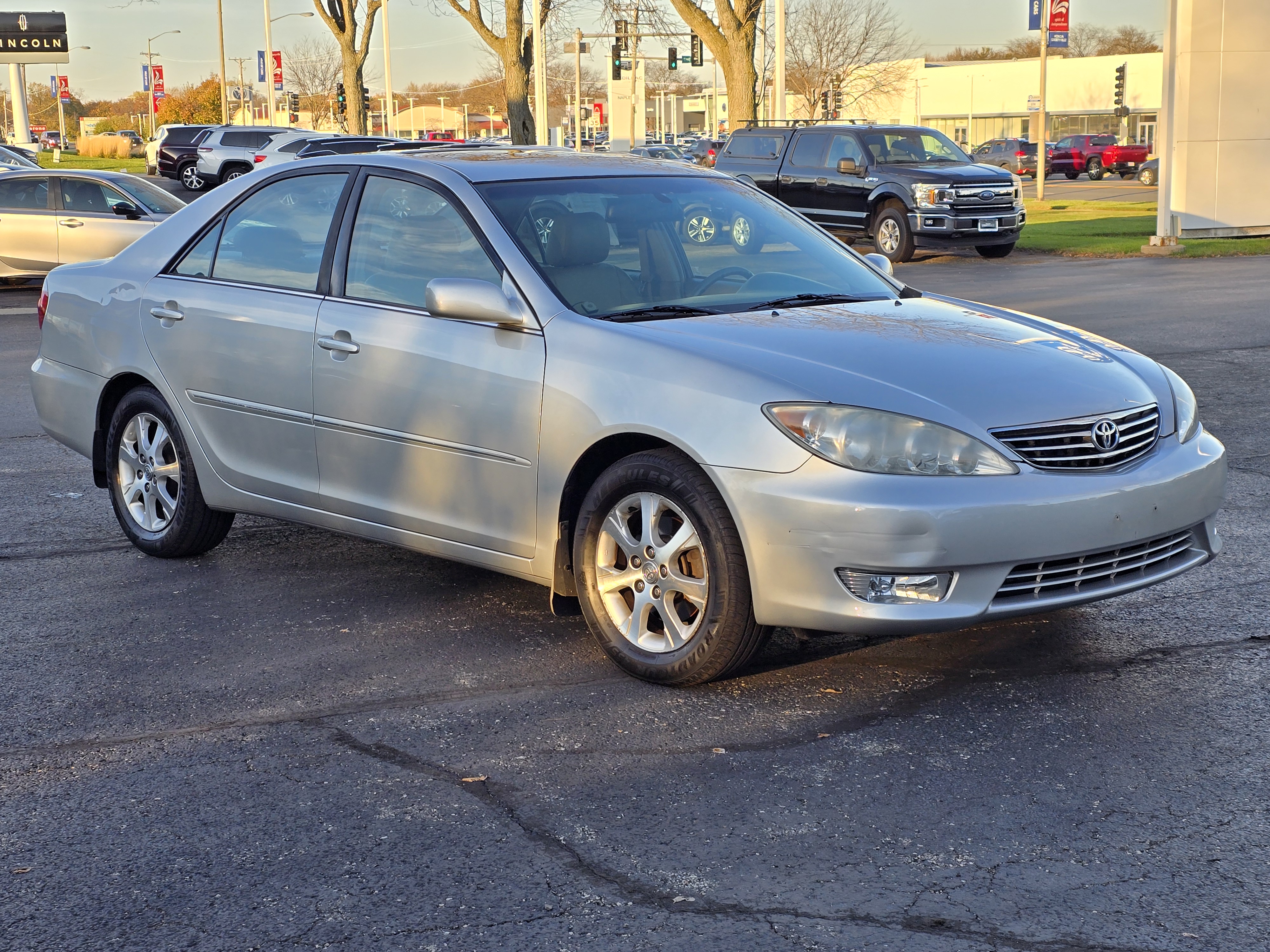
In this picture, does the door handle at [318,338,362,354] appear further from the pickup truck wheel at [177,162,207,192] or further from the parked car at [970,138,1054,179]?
the parked car at [970,138,1054,179]

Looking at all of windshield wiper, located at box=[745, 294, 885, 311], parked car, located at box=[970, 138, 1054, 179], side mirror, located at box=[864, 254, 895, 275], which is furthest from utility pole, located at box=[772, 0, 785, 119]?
windshield wiper, located at box=[745, 294, 885, 311]

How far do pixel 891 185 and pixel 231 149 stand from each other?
2250cm

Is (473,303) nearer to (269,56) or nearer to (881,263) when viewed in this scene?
(881,263)

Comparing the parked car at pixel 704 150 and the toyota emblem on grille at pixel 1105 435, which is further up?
the parked car at pixel 704 150

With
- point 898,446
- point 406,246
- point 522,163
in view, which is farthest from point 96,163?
point 898,446

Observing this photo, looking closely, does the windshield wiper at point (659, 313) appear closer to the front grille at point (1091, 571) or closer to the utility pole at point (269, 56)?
the front grille at point (1091, 571)

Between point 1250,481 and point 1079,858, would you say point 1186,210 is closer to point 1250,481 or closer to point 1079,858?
point 1250,481

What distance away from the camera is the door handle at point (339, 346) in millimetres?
5285

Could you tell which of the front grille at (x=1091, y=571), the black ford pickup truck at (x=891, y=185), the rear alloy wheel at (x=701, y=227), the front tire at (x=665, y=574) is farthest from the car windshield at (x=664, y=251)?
the black ford pickup truck at (x=891, y=185)

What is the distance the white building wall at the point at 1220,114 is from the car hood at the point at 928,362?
20.6 metres

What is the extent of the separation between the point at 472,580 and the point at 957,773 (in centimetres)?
256

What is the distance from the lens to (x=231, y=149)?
130 feet

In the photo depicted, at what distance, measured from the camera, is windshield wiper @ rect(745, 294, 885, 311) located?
5148 millimetres

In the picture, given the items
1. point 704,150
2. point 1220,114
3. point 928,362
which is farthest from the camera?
point 704,150
